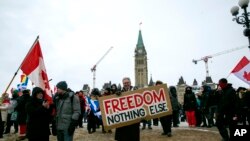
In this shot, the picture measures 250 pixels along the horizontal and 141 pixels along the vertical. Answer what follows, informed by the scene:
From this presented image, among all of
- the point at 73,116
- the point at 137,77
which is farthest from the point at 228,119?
the point at 137,77

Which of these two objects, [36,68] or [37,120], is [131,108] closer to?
[37,120]

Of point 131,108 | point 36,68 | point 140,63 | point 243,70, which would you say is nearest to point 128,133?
point 131,108

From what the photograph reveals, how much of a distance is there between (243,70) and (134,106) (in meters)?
6.57

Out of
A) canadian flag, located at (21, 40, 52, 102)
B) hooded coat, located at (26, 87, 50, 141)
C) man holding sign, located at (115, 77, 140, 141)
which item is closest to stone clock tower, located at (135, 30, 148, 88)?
canadian flag, located at (21, 40, 52, 102)

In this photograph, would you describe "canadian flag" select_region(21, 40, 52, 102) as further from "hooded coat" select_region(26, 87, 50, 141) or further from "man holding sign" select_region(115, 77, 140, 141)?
"man holding sign" select_region(115, 77, 140, 141)

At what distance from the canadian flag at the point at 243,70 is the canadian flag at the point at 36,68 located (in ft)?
24.2

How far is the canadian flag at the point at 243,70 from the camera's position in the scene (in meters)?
11.7

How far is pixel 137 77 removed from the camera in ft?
536

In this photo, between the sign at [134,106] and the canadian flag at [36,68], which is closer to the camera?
the sign at [134,106]

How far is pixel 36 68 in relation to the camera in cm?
849

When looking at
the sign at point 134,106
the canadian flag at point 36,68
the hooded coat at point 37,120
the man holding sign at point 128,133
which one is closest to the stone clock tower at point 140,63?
the canadian flag at point 36,68

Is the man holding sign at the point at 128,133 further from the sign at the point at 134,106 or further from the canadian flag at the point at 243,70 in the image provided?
the canadian flag at the point at 243,70

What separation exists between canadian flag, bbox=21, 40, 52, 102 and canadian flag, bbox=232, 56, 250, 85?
24.2ft

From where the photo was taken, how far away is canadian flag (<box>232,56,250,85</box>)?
11725 millimetres
